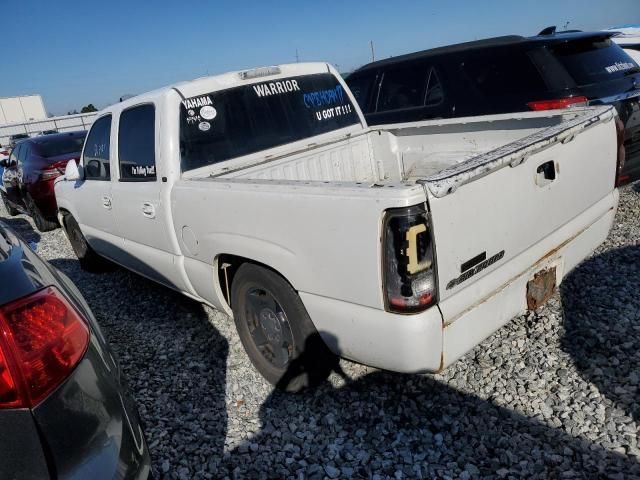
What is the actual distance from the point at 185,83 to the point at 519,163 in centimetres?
244

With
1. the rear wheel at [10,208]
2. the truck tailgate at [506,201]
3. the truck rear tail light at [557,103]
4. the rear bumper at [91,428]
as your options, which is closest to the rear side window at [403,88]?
the truck rear tail light at [557,103]

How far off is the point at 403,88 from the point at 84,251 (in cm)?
459

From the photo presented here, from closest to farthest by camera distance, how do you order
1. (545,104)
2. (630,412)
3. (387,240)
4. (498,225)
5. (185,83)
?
(387,240), (498,225), (630,412), (185,83), (545,104)

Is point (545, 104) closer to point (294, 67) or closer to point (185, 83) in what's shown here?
point (294, 67)

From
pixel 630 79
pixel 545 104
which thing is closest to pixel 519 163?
pixel 545 104

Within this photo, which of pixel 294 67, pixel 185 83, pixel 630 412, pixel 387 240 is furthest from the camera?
Result: pixel 294 67

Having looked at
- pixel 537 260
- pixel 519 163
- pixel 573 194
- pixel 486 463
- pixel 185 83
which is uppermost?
pixel 185 83

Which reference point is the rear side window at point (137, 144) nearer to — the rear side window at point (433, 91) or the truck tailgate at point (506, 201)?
the truck tailgate at point (506, 201)

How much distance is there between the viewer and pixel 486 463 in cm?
233

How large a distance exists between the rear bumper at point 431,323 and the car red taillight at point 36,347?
121cm

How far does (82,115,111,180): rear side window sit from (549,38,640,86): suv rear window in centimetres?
463

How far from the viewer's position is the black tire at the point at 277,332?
265 cm

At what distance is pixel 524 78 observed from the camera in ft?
17.2

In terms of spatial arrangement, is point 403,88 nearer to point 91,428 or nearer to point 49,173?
point 49,173
